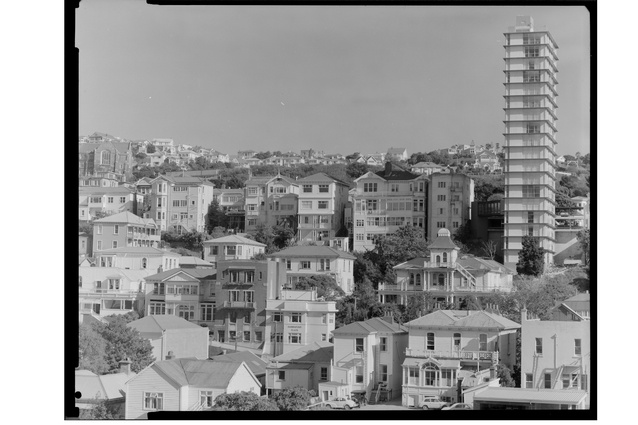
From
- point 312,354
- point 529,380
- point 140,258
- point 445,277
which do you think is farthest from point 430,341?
point 140,258

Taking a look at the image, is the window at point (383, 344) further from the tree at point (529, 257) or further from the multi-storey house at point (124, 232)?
the multi-storey house at point (124, 232)

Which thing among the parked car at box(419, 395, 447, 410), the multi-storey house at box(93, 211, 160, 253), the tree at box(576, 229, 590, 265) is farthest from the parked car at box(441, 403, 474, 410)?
the multi-storey house at box(93, 211, 160, 253)

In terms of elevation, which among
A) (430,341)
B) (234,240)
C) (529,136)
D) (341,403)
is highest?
(529,136)

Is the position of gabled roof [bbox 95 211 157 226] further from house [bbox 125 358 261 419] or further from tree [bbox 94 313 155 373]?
house [bbox 125 358 261 419]

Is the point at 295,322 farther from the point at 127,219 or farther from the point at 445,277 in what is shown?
the point at 127,219

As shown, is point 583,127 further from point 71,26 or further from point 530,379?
point 71,26

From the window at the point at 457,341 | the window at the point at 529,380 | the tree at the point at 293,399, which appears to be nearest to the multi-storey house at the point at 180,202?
the tree at the point at 293,399

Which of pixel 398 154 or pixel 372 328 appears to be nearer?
pixel 398 154
